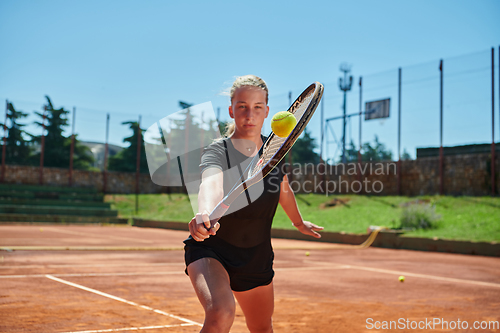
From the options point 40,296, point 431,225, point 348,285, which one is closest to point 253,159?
point 40,296

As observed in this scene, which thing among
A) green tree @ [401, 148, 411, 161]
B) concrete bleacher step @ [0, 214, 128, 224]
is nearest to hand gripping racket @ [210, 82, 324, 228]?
green tree @ [401, 148, 411, 161]

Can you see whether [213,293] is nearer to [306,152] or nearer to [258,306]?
[258,306]

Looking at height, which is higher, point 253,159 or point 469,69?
point 469,69

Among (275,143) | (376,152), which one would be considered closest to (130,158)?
(376,152)

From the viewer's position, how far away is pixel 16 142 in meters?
29.2

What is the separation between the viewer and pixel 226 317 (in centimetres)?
204

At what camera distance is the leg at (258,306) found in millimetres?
2479

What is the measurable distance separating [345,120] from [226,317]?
22.2m

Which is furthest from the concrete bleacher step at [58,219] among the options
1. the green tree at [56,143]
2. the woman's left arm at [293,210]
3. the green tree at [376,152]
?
the woman's left arm at [293,210]

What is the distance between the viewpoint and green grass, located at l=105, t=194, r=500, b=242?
14.2m

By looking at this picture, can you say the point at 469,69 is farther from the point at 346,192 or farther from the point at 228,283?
the point at 228,283

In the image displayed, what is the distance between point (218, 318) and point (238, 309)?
3.24 m

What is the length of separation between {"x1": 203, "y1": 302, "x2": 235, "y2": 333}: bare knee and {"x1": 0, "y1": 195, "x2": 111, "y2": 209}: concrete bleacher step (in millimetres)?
25979

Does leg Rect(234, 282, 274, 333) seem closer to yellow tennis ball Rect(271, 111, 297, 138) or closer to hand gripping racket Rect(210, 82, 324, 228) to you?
hand gripping racket Rect(210, 82, 324, 228)
